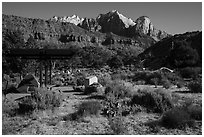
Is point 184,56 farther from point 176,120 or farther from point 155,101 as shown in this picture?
point 176,120

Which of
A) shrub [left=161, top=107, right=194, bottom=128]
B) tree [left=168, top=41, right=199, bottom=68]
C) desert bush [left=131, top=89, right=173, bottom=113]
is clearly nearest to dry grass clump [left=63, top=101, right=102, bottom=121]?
desert bush [left=131, top=89, right=173, bottom=113]

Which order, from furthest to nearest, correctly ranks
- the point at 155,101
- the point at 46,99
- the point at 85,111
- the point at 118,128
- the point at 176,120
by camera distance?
the point at 46,99
the point at 155,101
the point at 85,111
the point at 176,120
the point at 118,128

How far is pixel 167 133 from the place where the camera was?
7.45m

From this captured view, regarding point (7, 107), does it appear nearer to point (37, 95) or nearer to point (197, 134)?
point (37, 95)

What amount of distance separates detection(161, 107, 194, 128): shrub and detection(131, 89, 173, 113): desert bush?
4.77 ft

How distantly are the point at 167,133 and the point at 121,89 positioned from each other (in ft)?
21.0

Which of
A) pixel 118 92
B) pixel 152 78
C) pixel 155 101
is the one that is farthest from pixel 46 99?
pixel 152 78

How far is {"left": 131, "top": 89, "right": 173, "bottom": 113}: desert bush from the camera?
9.98 metres

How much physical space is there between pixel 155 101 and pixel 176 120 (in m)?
2.37

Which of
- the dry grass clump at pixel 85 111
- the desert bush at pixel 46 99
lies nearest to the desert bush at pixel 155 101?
the dry grass clump at pixel 85 111

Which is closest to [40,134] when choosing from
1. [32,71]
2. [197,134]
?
[197,134]

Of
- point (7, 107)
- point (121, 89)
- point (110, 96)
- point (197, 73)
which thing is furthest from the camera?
point (197, 73)

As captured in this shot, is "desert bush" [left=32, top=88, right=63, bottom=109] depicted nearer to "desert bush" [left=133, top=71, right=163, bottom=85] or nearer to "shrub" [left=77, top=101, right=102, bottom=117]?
"shrub" [left=77, top=101, right=102, bottom=117]

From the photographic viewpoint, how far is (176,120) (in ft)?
26.2
